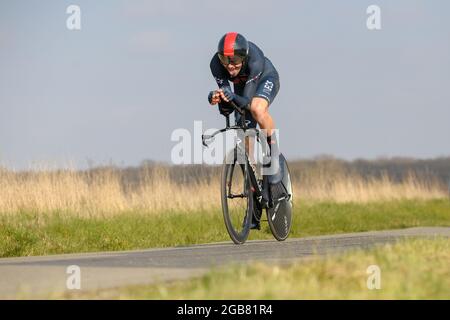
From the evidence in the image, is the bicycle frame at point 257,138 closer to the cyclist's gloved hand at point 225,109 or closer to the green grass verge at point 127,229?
the cyclist's gloved hand at point 225,109

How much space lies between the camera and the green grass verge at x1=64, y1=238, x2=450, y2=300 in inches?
259

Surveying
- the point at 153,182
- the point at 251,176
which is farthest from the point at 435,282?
the point at 153,182

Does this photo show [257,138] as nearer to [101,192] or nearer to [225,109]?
[225,109]

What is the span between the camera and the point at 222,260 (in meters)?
9.18

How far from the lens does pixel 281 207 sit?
1232cm

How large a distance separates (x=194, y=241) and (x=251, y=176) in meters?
6.07

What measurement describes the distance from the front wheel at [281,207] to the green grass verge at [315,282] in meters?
3.85

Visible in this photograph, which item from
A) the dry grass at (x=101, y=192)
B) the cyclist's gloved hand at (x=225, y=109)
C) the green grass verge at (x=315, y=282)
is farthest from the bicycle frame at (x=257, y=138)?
the dry grass at (x=101, y=192)

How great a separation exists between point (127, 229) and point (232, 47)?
6.87m

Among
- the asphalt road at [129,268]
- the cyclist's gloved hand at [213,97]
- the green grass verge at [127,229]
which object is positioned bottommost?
the green grass verge at [127,229]

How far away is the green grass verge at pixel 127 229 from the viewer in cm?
1547

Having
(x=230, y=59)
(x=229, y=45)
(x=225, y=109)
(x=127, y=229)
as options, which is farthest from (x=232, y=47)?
(x=127, y=229)

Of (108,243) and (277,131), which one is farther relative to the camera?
(108,243)
